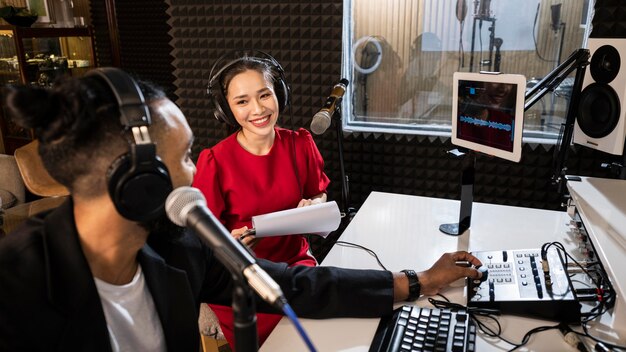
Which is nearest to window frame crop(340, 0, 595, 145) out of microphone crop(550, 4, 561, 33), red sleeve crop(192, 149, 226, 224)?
microphone crop(550, 4, 561, 33)

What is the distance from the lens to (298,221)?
1468mm

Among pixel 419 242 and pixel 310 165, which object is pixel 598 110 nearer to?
pixel 419 242

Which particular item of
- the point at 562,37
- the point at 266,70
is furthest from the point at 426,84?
the point at 266,70

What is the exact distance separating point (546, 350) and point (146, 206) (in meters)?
0.91

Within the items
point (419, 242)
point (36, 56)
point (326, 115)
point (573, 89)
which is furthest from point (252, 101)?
point (36, 56)

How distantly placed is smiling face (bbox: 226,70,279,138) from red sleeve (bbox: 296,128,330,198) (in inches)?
7.3

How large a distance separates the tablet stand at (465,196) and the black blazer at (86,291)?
2.00ft

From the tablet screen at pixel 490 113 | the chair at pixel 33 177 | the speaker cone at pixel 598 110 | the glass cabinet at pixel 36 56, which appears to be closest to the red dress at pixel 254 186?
the tablet screen at pixel 490 113

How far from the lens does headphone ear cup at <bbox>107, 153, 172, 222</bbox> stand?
69 cm

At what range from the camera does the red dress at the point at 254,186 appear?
1.64 metres

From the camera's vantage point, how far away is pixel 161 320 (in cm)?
97

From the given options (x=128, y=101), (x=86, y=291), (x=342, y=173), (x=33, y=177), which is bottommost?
(x=33, y=177)

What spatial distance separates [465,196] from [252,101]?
0.86 metres

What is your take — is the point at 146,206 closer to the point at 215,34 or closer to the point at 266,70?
the point at 266,70
